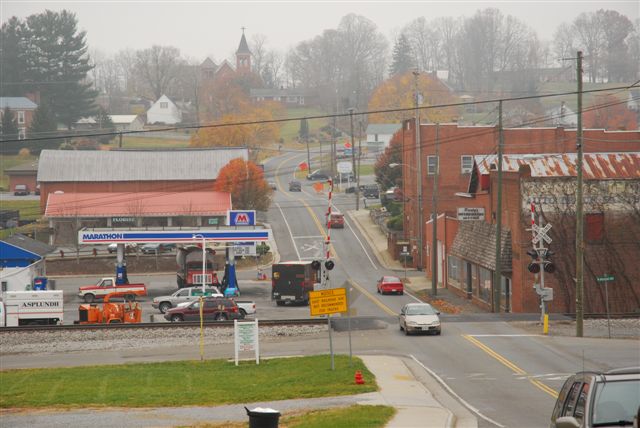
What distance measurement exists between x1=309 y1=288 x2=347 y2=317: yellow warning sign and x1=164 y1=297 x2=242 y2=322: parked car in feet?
61.2

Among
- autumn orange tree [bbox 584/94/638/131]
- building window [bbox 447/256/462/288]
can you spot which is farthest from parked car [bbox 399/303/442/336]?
autumn orange tree [bbox 584/94/638/131]

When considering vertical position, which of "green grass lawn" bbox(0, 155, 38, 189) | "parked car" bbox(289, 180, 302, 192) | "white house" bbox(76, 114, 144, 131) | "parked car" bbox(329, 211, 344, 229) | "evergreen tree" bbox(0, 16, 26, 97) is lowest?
"parked car" bbox(329, 211, 344, 229)

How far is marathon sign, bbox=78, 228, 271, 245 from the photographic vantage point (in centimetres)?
6119

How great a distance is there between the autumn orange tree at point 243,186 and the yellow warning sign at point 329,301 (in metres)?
68.0

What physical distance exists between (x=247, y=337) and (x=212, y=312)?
44.0 feet

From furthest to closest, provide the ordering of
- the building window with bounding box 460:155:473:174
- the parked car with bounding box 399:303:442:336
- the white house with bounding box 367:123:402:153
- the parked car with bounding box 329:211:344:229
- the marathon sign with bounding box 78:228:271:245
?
the white house with bounding box 367:123:402:153 → the parked car with bounding box 329:211:344:229 → the building window with bounding box 460:155:473:174 → the marathon sign with bounding box 78:228:271:245 → the parked car with bounding box 399:303:442:336

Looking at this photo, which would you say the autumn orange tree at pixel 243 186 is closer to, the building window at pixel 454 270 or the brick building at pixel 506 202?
the brick building at pixel 506 202

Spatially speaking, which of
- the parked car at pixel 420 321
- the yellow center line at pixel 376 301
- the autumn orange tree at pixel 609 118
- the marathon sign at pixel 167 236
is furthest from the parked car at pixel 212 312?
the autumn orange tree at pixel 609 118

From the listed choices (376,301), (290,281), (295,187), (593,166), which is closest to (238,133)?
(295,187)

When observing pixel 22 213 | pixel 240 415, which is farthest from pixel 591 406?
pixel 22 213

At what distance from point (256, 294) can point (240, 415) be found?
4080 cm

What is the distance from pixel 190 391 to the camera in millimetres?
28781

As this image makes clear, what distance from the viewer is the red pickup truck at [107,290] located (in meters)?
60.8

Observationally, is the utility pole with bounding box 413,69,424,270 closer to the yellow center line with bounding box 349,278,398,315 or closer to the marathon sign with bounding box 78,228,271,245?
the yellow center line with bounding box 349,278,398,315
